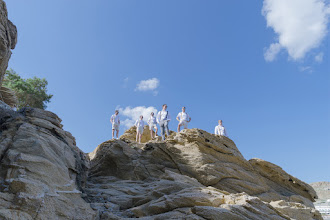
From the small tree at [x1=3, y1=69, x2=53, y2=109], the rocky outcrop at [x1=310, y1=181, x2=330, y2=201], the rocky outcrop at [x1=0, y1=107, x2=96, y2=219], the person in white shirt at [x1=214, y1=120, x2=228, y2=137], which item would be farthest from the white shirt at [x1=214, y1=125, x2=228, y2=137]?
the small tree at [x1=3, y1=69, x2=53, y2=109]

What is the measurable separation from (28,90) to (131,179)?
109ft

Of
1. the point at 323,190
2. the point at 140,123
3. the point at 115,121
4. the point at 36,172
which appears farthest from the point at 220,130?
the point at 323,190

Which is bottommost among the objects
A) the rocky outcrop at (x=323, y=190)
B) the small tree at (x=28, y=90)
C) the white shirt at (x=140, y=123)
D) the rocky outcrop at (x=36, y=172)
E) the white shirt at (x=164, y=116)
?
the rocky outcrop at (x=36, y=172)

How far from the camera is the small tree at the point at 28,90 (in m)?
37.9

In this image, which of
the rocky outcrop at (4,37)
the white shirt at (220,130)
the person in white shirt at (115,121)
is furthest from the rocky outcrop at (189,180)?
the rocky outcrop at (4,37)

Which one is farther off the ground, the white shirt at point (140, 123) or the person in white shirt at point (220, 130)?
the white shirt at point (140, 123)

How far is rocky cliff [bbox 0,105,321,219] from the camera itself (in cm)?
674

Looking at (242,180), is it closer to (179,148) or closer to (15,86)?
(179,148)

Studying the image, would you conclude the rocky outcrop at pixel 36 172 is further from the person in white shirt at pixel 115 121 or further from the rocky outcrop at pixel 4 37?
the person in white shirt at pixel 115 121

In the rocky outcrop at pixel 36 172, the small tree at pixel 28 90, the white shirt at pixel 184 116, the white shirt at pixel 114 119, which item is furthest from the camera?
the small tree at pixel 28 90

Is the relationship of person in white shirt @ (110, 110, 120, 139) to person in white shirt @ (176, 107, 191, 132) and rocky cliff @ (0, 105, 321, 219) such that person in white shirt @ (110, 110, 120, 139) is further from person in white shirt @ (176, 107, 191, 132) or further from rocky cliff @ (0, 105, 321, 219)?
person in white shirt @ (176, 107, 191, 132)

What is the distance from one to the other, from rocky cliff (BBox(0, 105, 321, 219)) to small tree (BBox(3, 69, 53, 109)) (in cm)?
2719

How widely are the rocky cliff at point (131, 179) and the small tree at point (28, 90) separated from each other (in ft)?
89.2

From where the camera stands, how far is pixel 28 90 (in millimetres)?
39281
